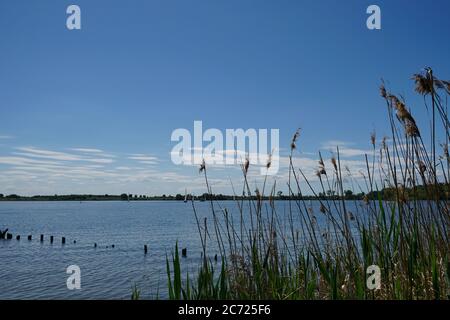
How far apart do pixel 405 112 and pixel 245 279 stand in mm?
2684
